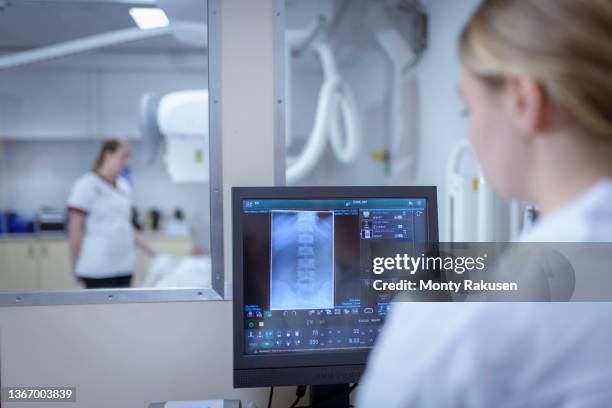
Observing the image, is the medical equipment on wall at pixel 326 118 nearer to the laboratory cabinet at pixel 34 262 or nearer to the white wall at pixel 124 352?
the white wall at pixel 124 352

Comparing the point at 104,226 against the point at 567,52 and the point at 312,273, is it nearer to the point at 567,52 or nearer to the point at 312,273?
the point at 312,273

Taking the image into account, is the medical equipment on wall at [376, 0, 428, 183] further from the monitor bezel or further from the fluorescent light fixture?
the monitor bezel

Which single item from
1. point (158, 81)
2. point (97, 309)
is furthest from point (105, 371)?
point (158, 81)

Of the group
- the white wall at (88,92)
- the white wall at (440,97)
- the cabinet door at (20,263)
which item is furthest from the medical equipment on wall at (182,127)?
the cabinet door at (20,263)

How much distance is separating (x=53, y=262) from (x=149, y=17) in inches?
111

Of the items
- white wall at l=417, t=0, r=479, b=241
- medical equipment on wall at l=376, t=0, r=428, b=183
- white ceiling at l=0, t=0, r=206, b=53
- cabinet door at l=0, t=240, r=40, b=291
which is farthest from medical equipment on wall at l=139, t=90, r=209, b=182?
cabinet door at l=0, t=240, r=40, b=291

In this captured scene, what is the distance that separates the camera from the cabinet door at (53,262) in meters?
3.65

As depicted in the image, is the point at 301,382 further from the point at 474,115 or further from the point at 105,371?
the point at 474,115

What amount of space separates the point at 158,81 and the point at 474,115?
3885 mm

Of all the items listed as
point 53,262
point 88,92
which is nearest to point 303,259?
point 53,262

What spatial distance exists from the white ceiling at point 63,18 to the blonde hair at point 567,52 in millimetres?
872

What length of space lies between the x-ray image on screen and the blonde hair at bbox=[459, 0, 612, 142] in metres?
0.55

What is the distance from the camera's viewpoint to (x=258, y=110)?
1046 millimetres

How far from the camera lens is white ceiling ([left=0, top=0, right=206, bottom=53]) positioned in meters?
1.22
